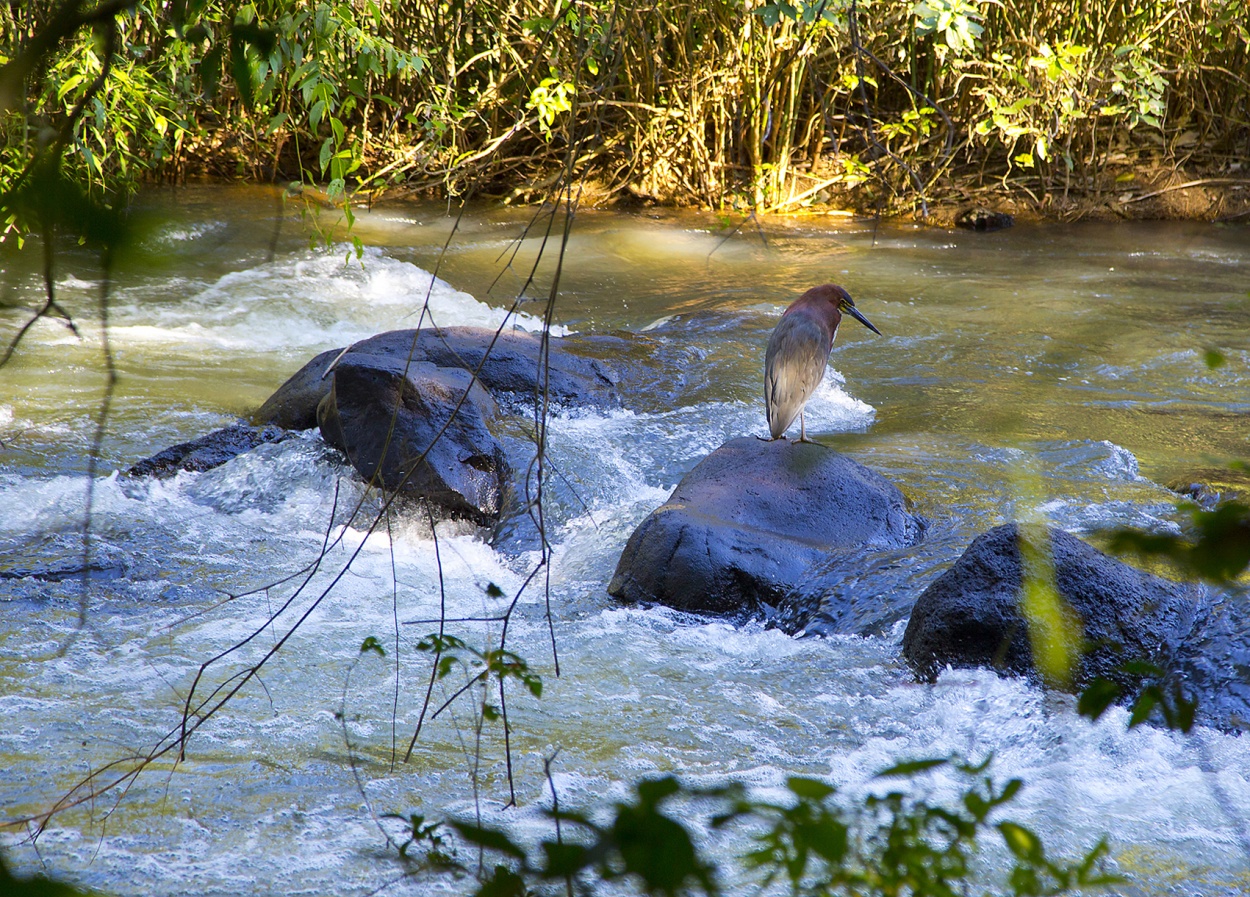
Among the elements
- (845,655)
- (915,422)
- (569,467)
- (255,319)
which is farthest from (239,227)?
(845,655)

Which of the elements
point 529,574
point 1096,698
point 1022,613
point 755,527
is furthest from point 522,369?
point 1096,698

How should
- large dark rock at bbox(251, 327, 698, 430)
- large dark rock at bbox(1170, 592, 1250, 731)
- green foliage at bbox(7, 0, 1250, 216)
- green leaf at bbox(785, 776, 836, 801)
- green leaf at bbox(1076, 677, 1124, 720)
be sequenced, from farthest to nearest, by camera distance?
green foliage at bbox(7, 0, 1250, 216) → large dark rock at bbox(251, 327, 698, 430) → large dark rock at bbox(1170, 592, 1250, 731) → green leaf at bbox(1076, 677, 1124, 720) → green leaf at bbox(785, 776, 836, 801)

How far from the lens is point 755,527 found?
381cm

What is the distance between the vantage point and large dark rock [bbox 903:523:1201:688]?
3.03 metres

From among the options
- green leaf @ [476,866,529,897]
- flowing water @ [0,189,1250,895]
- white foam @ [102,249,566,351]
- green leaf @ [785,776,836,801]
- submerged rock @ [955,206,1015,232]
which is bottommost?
flowing water @ [0,189,1250,895]

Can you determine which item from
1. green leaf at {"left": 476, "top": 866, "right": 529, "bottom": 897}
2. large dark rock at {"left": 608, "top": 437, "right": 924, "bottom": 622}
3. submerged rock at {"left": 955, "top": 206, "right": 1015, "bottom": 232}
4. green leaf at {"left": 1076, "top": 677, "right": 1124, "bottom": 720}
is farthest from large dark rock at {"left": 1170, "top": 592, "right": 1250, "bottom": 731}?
submerged rock at {"left": 955, "top": 206, "right": 1015, "bottom": 232}

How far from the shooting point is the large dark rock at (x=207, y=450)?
4.55m

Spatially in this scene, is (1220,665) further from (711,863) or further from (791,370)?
(711,863)

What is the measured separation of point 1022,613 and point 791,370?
1668 millimetres

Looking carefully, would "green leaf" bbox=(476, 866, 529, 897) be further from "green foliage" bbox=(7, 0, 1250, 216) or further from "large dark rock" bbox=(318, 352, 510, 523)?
"green foliage" bbox=(7, 0, 1250, 216)

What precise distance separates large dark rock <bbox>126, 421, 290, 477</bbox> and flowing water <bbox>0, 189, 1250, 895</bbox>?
86 mm

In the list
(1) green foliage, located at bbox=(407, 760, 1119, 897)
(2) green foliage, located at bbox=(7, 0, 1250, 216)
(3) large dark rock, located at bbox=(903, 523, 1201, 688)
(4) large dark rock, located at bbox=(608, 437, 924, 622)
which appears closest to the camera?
(1) green foliage, located at bbox=(407, 760, 1119, 897)

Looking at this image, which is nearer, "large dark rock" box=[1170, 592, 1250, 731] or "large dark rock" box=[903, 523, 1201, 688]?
"large dark rock" box=[1170, 592, 1250, 731]

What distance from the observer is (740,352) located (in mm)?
6340
